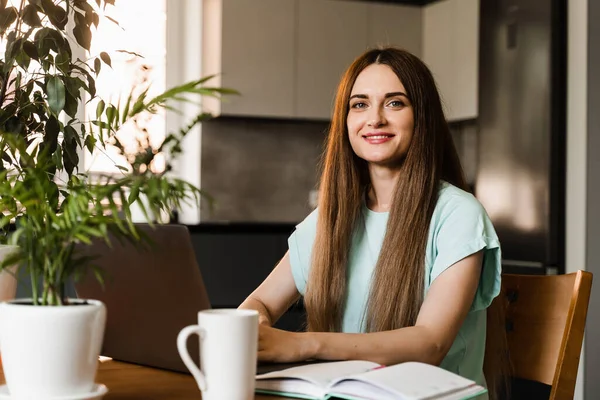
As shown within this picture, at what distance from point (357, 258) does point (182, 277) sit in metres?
0.73

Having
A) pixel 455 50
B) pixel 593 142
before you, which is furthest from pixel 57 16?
pixel 455 50

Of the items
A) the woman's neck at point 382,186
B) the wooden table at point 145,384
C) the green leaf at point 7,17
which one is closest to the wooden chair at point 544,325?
the woman's neck at point 382,186

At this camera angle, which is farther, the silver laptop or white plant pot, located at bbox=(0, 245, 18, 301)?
white plant pot, located at bbox=(0, 245, 18, 301)

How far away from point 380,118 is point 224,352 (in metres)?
0.93

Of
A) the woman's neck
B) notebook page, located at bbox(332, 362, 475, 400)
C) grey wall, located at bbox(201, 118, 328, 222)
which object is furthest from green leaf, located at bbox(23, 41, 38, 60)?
grey wall, located at bbox(201, 118, 328, 222)

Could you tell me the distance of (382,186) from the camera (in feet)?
6.03

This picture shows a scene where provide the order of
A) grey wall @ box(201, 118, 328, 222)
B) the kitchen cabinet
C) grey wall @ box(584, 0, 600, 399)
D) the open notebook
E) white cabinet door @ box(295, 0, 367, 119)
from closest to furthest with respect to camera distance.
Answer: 1. the open notebook
2. grey wall @ box(584, 0, 600, 399)
3. the kitchen cabinet
4. white cabinet door @ box(295, 0, 367, 119)
5. grey wall @ box(201, 118, 328, 222)

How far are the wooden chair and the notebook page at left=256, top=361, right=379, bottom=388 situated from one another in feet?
1.38

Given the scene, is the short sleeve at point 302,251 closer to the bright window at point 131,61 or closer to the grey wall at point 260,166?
the bright window at point 131,61

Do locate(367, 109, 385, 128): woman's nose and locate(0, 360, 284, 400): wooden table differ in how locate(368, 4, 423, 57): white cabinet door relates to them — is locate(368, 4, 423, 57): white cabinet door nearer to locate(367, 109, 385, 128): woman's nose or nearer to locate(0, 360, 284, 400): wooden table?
locate(367, 109, 385, 128): woman's nose

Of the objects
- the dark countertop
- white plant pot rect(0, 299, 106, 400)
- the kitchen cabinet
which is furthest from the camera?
the kitchen cabinet

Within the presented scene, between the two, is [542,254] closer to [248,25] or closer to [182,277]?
[248,25]

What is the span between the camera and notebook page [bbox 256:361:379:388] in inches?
43.1

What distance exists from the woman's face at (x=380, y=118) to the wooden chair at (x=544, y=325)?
0.36 meters
